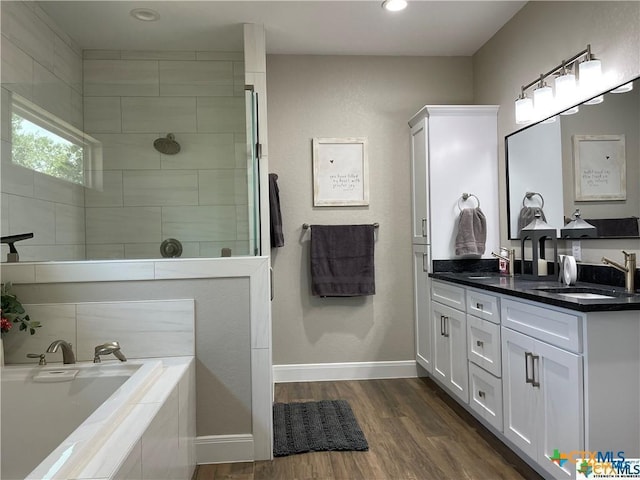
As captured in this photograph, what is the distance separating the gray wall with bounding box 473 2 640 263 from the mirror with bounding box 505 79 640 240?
7 centimetres

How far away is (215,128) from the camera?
2494 millimetres

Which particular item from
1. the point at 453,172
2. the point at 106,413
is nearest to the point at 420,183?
the point at 453,172

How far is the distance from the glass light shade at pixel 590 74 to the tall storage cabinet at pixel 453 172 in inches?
38.5

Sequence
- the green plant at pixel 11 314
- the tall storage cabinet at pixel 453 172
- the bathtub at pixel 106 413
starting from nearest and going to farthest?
1. the bathtub at pixel 106 413
2. the green plant at pixel 11 314
3. the tall storage cabinet at pixel 453 172

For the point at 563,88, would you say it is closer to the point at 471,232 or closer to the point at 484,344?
the point at 471,232

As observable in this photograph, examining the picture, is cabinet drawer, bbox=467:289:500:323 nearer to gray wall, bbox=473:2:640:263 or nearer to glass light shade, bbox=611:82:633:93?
gray wall, bbox=473:2:640:263

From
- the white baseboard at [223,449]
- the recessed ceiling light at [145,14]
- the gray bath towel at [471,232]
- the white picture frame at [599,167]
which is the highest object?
the recessed ceiling light at [145,14]

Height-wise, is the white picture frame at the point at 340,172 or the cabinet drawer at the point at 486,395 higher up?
the white picture frame at the point at 340,172

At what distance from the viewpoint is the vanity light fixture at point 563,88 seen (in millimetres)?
2230

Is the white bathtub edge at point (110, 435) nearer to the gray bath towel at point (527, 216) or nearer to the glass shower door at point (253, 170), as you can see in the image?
the glass shower door at point (253, 170)

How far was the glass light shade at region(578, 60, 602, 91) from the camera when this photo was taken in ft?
7.20

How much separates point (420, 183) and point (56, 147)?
7.86ft

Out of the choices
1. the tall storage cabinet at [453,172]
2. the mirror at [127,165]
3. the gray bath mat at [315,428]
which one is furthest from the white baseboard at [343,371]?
the mirror at [127,165]

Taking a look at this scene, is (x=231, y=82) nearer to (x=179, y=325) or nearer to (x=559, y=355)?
(x=179, y=325)
